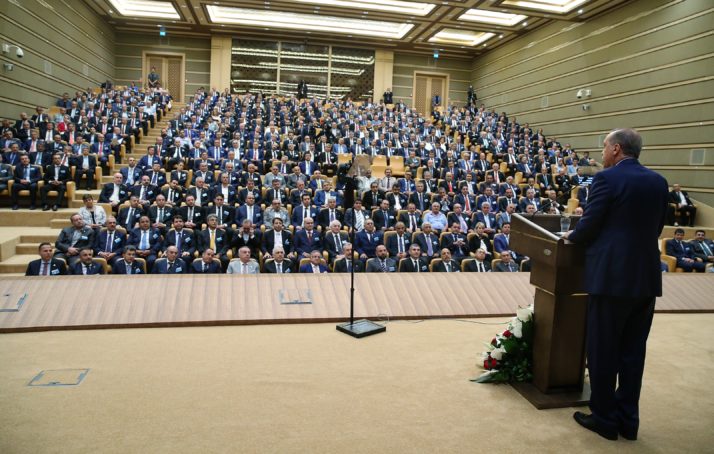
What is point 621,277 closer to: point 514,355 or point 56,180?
point 514,355

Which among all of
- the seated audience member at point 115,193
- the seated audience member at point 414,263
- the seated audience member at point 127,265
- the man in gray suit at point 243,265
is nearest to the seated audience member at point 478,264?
the seated audience member at point 414,263

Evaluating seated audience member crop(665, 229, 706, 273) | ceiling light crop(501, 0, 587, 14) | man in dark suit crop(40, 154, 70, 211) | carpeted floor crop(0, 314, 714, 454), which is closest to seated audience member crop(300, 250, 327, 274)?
carpeted floor crop(0, 314, 714, 454)

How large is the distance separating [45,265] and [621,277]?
4570 millimetres

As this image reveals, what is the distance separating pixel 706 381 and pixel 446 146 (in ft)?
32.4

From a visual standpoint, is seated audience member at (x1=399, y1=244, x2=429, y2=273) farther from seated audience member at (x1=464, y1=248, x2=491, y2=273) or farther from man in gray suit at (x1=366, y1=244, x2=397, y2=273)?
seated audience member at (x1=464, y1=248, x2=491, y2=273)

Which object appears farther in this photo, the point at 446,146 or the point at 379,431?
the point at 446,146

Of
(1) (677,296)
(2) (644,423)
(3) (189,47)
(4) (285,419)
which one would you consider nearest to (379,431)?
(4) (285,419)

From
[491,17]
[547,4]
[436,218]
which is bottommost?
[436,218]

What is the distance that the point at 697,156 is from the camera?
30.3 feet

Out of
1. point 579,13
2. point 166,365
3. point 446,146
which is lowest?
point 166,365

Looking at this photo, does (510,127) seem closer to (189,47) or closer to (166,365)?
(189,47)

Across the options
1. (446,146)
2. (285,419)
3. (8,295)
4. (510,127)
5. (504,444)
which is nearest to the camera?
(504,444)

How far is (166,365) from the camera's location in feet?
7.46

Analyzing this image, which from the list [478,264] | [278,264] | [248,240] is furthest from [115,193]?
[478,264]
